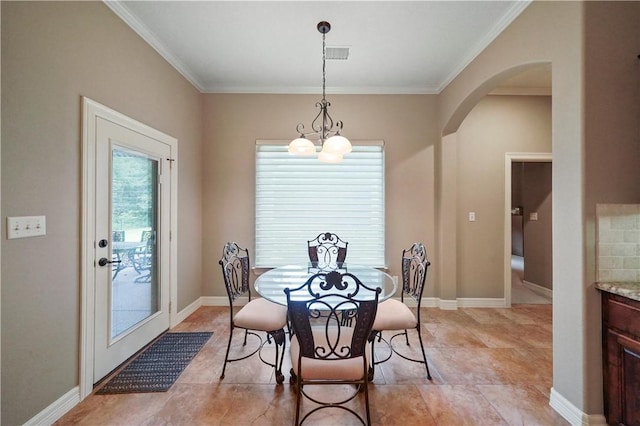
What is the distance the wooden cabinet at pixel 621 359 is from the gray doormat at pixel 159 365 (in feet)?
9.35

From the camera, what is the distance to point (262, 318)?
2.10 metres

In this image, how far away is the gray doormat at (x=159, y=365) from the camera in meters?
2.02

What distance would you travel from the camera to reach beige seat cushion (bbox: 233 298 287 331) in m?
2.06

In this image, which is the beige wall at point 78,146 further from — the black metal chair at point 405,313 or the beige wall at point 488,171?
the beige wall at point 488,171

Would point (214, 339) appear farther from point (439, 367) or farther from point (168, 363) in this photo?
point (439, 367)

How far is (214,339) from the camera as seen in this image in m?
2.78

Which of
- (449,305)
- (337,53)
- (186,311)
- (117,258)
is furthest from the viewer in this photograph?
(449,305)

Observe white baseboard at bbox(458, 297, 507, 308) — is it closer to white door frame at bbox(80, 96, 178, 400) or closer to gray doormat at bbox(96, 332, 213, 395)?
gray doormat at bbox(96, 332, 213, 395)

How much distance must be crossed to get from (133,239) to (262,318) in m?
1.40

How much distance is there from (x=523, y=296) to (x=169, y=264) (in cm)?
501

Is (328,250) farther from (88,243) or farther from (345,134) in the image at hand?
(88,243)

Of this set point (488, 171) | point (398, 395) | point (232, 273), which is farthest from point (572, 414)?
point (488, 171)

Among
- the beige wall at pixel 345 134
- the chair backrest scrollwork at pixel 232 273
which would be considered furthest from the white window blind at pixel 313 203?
the chair backrest scrollwork at pixel 232 273

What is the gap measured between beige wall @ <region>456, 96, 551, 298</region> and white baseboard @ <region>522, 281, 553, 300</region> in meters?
1.20
